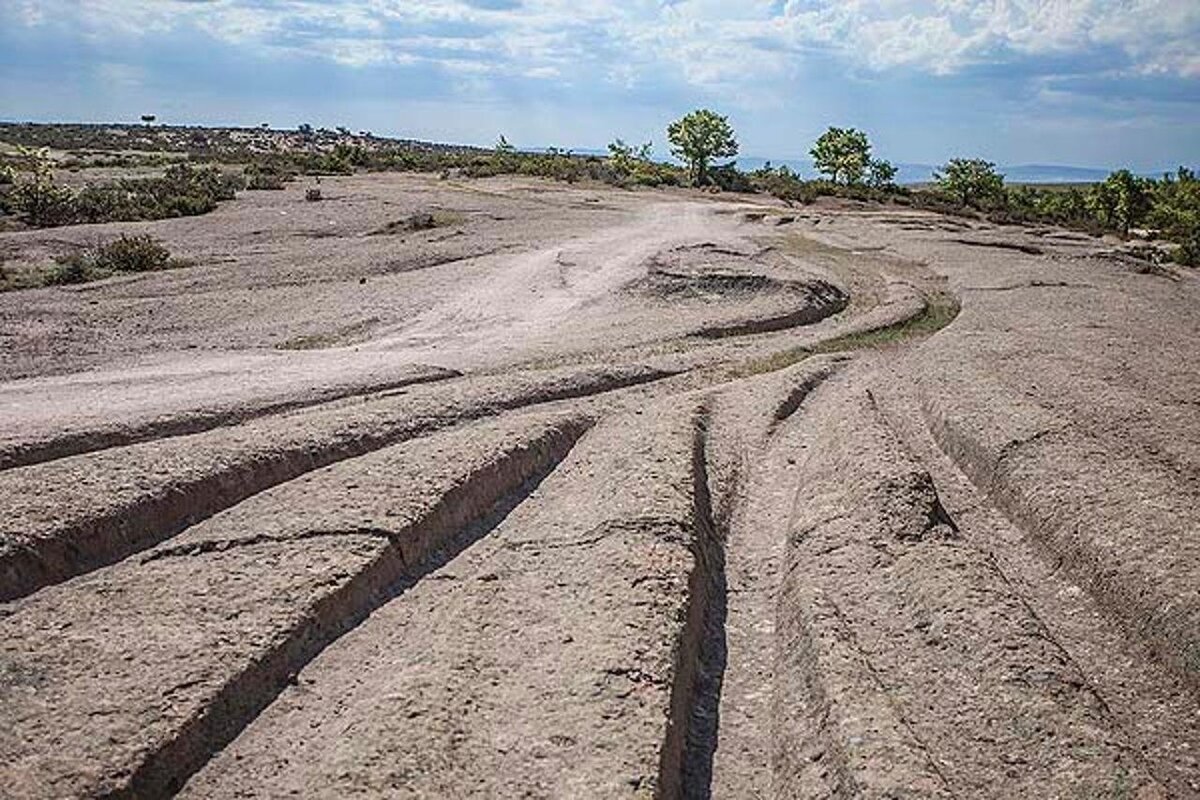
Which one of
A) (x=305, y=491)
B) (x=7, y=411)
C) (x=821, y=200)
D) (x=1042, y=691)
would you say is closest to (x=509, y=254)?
(x=7, y=411)

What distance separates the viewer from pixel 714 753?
8.11m

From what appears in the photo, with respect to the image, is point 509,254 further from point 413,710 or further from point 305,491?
point 413,710

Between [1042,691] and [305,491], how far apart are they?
24.5 feet

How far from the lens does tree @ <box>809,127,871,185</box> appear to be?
9406cm

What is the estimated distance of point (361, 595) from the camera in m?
9.55

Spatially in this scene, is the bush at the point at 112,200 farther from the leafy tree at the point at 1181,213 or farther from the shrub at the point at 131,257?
the leafy tree at the point at 1181,213

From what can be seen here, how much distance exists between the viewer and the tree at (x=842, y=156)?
94.1 m

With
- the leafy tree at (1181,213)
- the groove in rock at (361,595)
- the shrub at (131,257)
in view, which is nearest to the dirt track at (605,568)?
the groove in rock at (361,595)

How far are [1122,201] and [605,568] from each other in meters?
73.3

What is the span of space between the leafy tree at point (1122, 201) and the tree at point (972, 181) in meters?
9.08

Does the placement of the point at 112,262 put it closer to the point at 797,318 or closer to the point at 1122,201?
the point at 797,318

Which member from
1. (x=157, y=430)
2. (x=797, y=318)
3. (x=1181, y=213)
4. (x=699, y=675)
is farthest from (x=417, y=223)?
(x=1181, y=213)

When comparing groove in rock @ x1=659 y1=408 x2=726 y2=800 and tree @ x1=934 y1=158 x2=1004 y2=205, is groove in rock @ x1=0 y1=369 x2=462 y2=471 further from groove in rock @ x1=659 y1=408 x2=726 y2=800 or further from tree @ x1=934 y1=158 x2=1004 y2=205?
tree @ x1=934 y1=158 x2=1004 y2=205

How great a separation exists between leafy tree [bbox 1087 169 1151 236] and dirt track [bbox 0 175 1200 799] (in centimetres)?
5777
